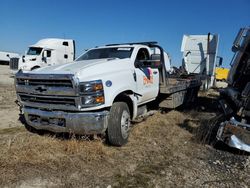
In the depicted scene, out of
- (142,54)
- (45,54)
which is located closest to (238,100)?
(142,54)

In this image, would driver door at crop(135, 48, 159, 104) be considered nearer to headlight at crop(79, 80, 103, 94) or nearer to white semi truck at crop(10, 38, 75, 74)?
headlight at crop(79, 80, 103, 94)

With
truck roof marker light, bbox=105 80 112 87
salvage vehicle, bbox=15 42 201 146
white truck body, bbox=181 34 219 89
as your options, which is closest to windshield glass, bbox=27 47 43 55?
white truck body, bbox=181 34 219 89

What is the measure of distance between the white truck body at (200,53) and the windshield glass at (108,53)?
9513 mm

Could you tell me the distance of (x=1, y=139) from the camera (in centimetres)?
550

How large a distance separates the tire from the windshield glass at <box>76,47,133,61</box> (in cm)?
154

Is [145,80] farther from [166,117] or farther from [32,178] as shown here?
[32,178]

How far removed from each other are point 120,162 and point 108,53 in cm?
298

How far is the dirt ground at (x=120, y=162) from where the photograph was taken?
390 centimetres

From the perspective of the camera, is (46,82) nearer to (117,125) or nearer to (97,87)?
(97,87)

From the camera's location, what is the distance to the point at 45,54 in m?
18.7

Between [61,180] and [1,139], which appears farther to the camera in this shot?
[1,139]

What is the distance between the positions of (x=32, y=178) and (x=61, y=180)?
0.42 m

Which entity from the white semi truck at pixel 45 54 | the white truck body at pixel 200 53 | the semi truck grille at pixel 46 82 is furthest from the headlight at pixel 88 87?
the white semi truck at pixel 45 54

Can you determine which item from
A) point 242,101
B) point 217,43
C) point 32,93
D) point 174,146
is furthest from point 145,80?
point 217,43
